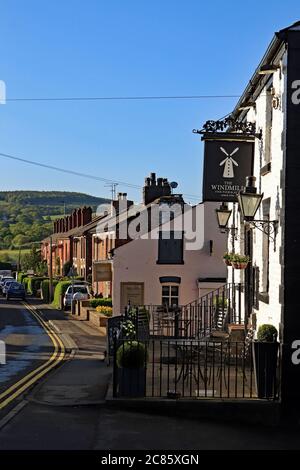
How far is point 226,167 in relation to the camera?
14.3m

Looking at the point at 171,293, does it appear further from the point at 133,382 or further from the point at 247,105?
the point at 133,382

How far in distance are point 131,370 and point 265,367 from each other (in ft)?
6.98

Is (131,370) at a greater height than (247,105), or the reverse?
(247,105)

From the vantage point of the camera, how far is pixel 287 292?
11.2 metres

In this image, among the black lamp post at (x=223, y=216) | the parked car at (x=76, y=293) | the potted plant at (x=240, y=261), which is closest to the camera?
the potted plant at (x=240, y=261)

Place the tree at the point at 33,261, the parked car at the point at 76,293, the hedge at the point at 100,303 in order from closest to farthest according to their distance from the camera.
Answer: the hedge at the point at 100,303 → the parked car at the point at 76,293 → the tree at the point at 33,261

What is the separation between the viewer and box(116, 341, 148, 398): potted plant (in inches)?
443

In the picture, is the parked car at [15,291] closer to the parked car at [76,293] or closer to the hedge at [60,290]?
the hedge at [60,290]

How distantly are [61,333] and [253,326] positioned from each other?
1792 centimetres

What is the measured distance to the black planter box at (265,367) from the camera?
11.0 metres

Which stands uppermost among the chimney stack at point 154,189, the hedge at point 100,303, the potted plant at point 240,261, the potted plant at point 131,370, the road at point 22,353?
the chimney stack at point 154,189

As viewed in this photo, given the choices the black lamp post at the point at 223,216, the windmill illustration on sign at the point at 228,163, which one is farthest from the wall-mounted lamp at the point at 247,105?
the black lamp post at the point at 223,216

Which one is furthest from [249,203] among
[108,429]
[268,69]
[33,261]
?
[33,261]
